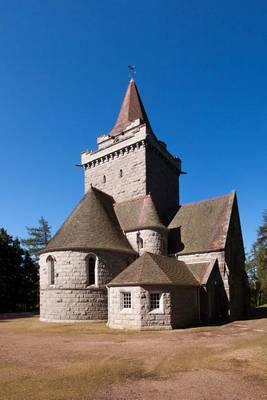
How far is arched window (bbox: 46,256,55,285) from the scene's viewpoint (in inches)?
1010

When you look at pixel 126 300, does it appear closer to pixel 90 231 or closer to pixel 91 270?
pixel 91 270

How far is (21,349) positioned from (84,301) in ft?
33.4

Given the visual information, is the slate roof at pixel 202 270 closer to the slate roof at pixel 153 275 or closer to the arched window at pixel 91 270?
the slate roof at pixel 153 275

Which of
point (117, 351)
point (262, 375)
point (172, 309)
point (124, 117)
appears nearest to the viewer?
point (262, 375)

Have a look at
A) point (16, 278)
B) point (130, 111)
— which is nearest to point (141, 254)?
point (130, 111)

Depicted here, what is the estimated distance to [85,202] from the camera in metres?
28.7

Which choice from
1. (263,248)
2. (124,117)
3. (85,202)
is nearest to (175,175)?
(124,117)

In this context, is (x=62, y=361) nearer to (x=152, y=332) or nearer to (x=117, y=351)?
(x=117, y=351)

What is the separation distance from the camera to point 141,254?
27547 mm

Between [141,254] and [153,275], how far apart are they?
670cm

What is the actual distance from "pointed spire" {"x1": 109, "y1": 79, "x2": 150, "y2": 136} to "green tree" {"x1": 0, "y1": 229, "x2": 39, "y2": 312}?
68.1ft

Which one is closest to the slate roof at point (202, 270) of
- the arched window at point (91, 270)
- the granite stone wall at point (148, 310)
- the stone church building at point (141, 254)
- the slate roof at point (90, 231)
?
the stone church building at point (141, 254)

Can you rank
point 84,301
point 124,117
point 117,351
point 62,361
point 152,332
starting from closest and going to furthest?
point 62,361 → point 117,351 → point 152,332 → point 84,301 → point 124,117

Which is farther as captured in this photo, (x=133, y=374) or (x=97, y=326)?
(x=97, y=326)
